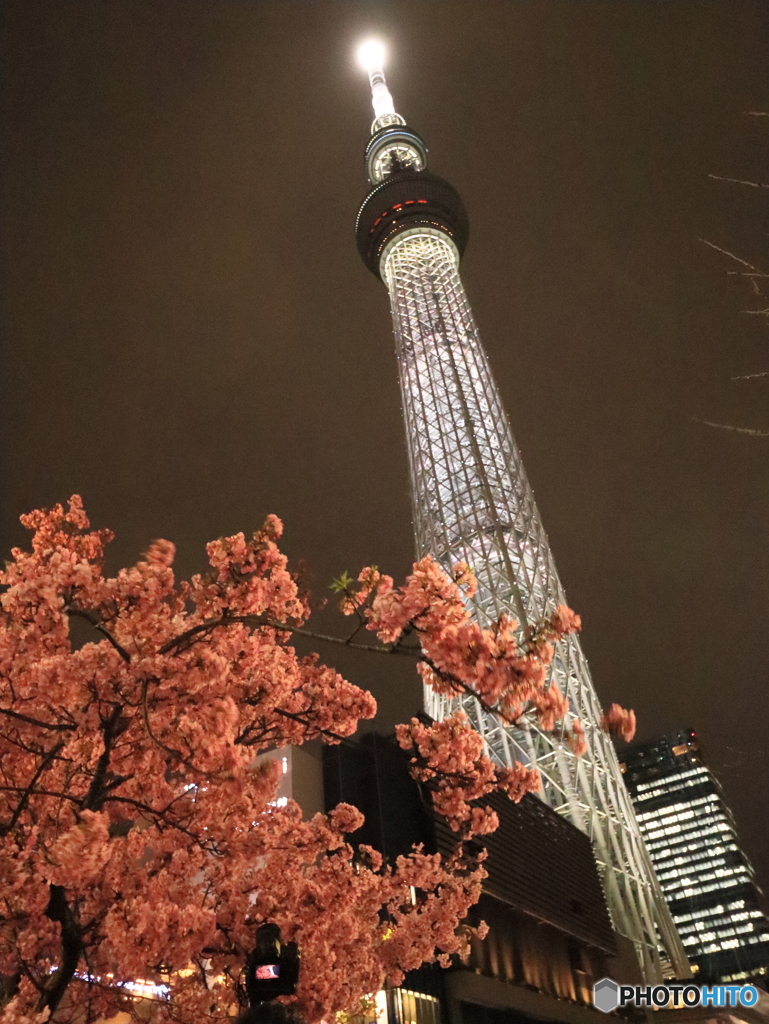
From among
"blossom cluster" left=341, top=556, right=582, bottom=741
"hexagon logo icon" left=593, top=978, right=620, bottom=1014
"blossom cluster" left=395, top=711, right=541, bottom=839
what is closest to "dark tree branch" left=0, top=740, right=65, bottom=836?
"blossom cluster" left=341, top=556, right=582, bottom=741

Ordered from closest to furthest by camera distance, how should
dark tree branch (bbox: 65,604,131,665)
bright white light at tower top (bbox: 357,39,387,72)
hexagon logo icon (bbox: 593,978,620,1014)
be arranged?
dark tree branch (bbox: 65,604,131,665), hexagon logo icon (bbox: 593,978,620,1014), bright white light at tower top (bbox: 357,39,387,72)

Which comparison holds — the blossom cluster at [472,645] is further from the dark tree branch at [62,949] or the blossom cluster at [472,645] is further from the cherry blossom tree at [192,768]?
the dark tree branch at [62,949]

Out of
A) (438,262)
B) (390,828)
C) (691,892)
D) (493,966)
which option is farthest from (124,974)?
(691,892)

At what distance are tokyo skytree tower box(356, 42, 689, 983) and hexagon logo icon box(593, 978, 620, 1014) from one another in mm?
3702

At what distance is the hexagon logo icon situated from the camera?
76.5 feet

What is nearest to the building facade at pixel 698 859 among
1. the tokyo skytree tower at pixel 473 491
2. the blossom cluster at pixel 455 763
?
the tokyo skytree tower at pixel 473 491

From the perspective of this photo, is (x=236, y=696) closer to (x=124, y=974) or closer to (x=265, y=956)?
(x=124, y=974)

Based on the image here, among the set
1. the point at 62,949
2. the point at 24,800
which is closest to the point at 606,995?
the point at 62,949

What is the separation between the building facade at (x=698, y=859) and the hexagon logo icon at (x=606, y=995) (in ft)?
234

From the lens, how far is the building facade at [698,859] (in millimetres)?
93625

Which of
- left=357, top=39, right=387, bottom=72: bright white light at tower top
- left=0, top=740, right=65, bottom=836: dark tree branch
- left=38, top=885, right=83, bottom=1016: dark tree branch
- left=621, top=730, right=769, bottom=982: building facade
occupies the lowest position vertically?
left=38, top=885, right=83, bottom=1016: dark tree branch

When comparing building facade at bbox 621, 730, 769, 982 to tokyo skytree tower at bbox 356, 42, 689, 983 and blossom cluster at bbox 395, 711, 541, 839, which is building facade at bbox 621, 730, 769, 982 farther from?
blossom cluster at bbox 395, 711, 541, 839

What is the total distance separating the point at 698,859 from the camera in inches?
4107

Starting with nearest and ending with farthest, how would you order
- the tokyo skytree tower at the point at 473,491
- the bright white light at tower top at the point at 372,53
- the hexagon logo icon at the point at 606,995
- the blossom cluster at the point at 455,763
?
1. the blossom cluster at the point at 455,763
2. the hexagon logo icon at the point at 606,995
3. the tokyo skytree tower at the point at 473,491
4. the bright white light at tower top at the point at 372,53
